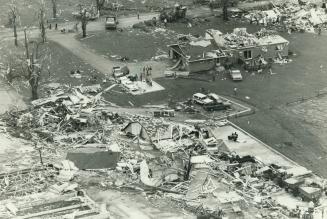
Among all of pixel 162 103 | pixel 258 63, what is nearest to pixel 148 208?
pixel 162 103

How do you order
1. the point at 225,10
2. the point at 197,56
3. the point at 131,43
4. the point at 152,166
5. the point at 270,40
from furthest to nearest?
the point at 225,10
the point at 131,43
the point at 270,40
the point at 197,56
the point at 152,166

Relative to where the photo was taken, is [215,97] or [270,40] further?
[270,40]

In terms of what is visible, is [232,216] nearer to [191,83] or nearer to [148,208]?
[148,208]

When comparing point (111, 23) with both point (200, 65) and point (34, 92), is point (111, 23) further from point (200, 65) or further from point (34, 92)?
point (34, 92)

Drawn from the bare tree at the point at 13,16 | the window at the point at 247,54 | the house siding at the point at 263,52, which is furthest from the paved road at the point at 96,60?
the window at the point at 247,54

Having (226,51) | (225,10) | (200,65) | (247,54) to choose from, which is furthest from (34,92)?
(225,10)

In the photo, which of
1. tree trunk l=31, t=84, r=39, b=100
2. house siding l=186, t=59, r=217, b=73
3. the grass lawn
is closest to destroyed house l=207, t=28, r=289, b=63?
house siding l=186, t=59, r=217, b=73

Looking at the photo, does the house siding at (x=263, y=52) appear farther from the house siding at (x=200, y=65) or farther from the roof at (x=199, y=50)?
the house siding at (x=200, y=65)
